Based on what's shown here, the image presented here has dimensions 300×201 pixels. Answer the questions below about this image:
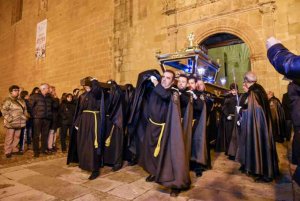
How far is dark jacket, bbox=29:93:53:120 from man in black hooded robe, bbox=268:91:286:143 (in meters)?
5.10

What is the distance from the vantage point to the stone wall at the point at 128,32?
5.83m

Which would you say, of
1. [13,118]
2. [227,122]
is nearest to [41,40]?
[13,118]

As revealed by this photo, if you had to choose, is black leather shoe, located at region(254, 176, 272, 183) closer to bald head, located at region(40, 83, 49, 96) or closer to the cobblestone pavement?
the cobblestone pavement

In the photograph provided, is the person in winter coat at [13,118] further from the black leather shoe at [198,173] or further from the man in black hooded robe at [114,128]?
the black leather shoe at [198,173]

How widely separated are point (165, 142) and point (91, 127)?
4.45 feet

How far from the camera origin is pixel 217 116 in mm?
5367

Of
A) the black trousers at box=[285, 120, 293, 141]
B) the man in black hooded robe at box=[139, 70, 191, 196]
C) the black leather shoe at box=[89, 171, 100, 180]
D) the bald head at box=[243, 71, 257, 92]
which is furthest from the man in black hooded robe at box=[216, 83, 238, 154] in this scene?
the black leather shoe at box=[89, 171, 100, 180]

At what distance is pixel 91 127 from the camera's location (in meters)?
3.43

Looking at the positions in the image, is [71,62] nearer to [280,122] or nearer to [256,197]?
[280,122]

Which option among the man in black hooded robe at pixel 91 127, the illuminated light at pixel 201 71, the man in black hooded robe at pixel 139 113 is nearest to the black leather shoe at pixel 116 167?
the man in black hooded robe at pixel 91 127

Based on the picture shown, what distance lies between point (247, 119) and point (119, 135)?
204 centimetres

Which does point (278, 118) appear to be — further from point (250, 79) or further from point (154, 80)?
point (154, 80)

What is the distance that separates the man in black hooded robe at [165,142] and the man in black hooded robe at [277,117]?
12.2 feet

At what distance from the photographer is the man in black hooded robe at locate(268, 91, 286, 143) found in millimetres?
5410
